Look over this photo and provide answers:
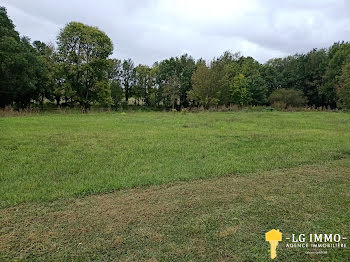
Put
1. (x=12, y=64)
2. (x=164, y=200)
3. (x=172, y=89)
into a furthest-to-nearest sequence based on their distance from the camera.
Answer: (x=172, y=89) < (x=12, y=64) < (x=164, y=200)

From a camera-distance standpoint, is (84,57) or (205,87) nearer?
(84,57)

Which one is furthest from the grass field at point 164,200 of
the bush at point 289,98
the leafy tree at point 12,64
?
the bush at point 289,98

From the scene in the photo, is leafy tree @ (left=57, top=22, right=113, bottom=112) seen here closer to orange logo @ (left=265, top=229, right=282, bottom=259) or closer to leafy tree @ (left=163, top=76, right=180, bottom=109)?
leafy tree @ (left=163, top=76, right=180, bottom=109)

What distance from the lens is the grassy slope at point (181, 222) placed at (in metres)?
2.22

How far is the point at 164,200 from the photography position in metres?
3.42

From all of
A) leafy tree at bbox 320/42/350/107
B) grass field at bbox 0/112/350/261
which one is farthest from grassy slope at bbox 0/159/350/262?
leafy tree at bbox 320/42/350/107

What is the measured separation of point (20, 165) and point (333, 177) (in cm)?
640

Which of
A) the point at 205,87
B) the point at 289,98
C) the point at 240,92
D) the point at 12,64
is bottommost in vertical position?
the point at 289,98

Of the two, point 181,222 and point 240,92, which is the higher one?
point 240,92

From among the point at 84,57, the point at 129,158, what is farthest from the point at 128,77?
the point at 129,158

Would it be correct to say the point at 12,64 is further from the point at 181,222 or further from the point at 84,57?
the point at 181,222

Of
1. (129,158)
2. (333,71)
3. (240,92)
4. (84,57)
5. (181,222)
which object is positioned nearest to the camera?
(181,222)

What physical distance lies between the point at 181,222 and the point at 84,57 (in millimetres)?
24413

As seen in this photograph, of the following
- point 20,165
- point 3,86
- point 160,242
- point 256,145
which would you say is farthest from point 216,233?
point 3,86
